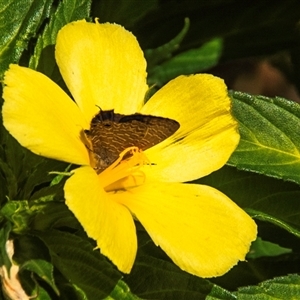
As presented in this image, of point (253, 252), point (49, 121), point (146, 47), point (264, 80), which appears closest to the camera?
point (49, 121)

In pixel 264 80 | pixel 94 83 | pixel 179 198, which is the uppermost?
pixel 94 83

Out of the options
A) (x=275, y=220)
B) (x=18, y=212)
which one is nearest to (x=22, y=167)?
(x=18, y=212)

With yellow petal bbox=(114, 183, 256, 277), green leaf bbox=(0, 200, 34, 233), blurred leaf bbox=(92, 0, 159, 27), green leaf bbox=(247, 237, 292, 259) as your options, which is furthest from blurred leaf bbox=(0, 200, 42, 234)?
green leaf bbox=(247, 237, 292, 259)

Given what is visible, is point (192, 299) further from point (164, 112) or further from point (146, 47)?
point (146, 47)

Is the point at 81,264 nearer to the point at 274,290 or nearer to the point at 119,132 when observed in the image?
the point at 119,132

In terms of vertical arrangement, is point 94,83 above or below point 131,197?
above

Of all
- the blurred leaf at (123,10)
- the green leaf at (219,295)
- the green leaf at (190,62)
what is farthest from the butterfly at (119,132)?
the green leaf at (190,62)

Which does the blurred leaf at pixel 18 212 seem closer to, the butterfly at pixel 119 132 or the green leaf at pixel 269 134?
the butterfly at pixel 119 132

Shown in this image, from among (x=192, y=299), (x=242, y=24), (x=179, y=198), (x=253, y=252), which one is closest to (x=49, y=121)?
(x=179, y=198)
